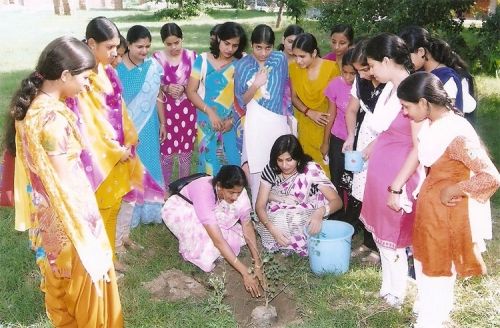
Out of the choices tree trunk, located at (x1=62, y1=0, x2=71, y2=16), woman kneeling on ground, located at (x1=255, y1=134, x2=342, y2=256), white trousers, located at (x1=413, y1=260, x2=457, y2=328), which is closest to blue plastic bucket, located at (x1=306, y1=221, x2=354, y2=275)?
woman kneeling on ground, located at (x1=255, y1=134, x2=342, y2=256)

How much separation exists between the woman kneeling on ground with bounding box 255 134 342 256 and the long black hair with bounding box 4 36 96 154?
5.22 feet

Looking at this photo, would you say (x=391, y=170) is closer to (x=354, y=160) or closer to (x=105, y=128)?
(x=354, y=160)

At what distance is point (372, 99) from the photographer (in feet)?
10.9

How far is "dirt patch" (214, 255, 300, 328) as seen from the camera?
327cm

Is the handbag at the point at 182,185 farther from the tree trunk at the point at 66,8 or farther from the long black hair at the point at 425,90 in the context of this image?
the tree trunk at the point at 66,8

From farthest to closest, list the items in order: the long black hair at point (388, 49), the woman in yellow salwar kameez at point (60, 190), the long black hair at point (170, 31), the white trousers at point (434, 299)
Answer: the long black hair at point (170, 31) → the long black hair at point (388, 49) → the white trousers at point (434, 299) → the woman in yellow salwar kameez at point (60, 190)

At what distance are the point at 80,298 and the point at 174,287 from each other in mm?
1054

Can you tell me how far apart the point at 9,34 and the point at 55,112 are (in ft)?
57.8

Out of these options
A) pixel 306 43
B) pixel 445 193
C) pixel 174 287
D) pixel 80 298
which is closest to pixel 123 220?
pixel 174 287

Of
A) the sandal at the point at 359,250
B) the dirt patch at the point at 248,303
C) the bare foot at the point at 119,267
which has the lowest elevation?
the dirt patch at the point at 248,303

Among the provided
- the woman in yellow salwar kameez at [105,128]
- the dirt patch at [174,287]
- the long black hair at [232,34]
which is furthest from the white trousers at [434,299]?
the long black hair at [232,34]

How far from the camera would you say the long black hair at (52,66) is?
2.35 m

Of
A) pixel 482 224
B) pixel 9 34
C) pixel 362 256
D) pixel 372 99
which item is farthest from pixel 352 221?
pixel 9 34

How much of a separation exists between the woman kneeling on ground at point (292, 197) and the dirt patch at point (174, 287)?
622mm
